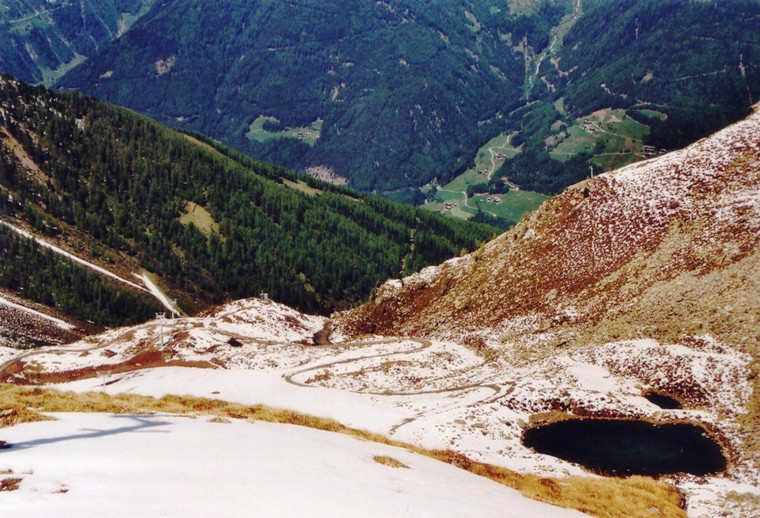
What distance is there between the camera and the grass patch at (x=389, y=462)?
3328 cm

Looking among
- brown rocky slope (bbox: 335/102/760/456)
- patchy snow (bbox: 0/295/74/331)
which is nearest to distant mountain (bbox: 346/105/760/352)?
brown rocky slope (bbox: 335/102/760/456)

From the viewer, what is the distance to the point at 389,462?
111ft

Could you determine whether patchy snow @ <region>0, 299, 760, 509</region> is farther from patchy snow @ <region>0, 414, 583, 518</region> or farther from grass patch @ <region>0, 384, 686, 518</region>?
patchy snow @ <region>0, 414, 583, 518</region>

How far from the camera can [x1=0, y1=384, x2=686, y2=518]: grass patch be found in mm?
38531

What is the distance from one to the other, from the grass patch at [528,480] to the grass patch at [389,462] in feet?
27.1

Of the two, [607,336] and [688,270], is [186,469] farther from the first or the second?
[688,270]

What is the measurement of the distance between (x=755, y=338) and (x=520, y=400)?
27256 millimetres

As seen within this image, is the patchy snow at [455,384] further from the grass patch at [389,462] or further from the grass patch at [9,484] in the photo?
the grass patch at [9,484]

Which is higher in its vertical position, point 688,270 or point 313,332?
point 688,270

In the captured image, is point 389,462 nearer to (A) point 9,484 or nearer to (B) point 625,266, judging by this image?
(A) point 9,484

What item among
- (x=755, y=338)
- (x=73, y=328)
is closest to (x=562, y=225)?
(x=755, y=338)

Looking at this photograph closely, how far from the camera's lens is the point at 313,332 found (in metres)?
128

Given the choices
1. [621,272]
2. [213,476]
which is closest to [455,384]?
[621,272]

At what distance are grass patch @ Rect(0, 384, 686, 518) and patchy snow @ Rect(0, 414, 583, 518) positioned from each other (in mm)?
4371
